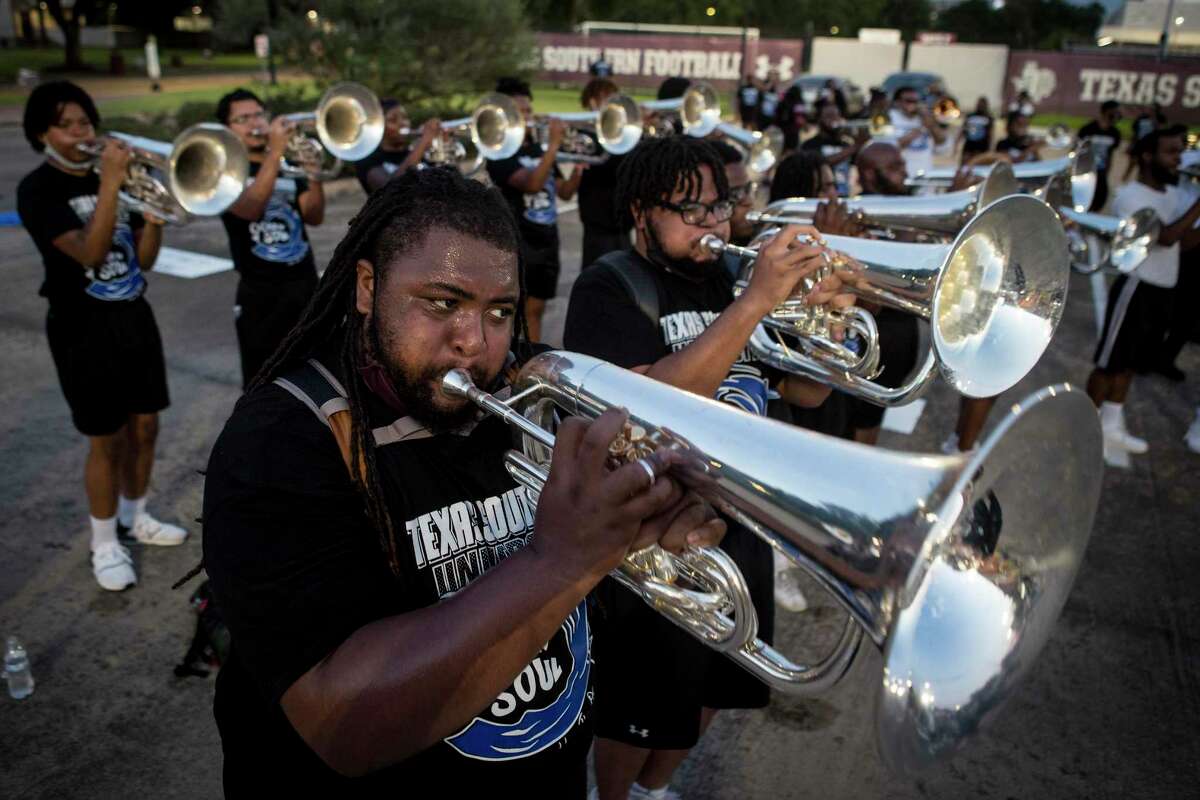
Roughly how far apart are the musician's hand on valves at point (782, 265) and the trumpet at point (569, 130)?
434 cm

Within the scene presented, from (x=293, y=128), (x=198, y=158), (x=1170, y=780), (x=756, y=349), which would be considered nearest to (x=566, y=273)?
(x=293, y=128)

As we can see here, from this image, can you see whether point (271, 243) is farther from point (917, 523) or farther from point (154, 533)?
point (917, 523)

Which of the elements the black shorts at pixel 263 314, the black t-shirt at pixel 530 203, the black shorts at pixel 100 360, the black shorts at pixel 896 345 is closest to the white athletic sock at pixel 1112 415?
the black shorts at pixel 896 345

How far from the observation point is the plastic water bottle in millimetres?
3082

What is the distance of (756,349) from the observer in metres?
2.85

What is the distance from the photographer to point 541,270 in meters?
6.25

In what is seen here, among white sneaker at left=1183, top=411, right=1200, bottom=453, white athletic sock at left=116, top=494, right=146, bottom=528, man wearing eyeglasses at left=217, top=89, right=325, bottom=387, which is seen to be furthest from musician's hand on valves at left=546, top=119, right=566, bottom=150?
white sneaker at left=1183, top=411, right=1200, bottom=453

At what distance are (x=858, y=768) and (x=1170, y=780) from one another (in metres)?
1.05

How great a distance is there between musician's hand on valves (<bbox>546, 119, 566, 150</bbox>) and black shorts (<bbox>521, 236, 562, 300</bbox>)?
28.7 inches

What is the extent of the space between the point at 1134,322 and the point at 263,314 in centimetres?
523

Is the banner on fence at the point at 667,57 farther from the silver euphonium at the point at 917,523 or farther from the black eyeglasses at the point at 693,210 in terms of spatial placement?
the silver euphonium at the point at 917,523

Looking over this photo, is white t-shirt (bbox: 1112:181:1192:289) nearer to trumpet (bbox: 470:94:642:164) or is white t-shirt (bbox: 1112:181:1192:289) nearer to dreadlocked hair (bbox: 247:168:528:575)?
trumpet (bbox: 470:94:642:164)

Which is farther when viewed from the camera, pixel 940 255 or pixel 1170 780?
pixel 1170 780

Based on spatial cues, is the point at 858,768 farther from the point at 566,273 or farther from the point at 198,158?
the point at 566,273
